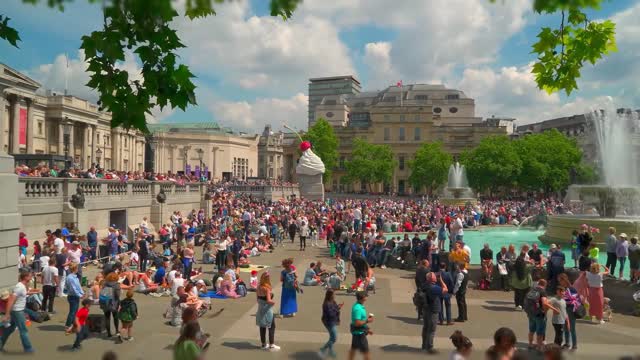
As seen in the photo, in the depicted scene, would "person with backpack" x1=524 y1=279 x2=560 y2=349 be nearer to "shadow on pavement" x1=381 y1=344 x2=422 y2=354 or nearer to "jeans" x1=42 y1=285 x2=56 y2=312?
"shadow on pavement" x1=381 y1=344 x2=422 y2=354

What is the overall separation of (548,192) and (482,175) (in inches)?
444

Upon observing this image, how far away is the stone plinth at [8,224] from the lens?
10.3 meters

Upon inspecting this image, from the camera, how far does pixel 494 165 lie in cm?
7012

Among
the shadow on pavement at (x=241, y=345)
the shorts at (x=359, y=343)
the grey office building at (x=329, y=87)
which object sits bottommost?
the shadow on pavement at (x=241, y=345)

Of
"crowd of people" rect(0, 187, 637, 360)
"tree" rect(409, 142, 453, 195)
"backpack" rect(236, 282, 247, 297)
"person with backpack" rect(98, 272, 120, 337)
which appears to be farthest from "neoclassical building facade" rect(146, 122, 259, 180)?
"person with backpack" rect(98, 272, 120, 337)

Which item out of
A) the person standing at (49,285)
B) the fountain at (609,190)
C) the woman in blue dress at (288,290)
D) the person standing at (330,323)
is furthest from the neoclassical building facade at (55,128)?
the person standing at (330,323)

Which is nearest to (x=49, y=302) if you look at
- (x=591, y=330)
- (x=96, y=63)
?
(x=96, y=63)

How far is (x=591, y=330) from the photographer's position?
11.2 m

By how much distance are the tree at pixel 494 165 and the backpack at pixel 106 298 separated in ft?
215

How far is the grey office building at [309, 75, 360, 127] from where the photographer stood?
166 metres

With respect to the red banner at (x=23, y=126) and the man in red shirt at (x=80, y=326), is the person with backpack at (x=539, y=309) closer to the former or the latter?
the man in red shirt at (x=80, y=326)

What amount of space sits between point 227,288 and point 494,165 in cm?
6180

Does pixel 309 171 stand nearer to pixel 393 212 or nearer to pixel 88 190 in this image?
pixel 393 212

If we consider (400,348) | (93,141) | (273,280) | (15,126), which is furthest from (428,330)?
(93,141)
